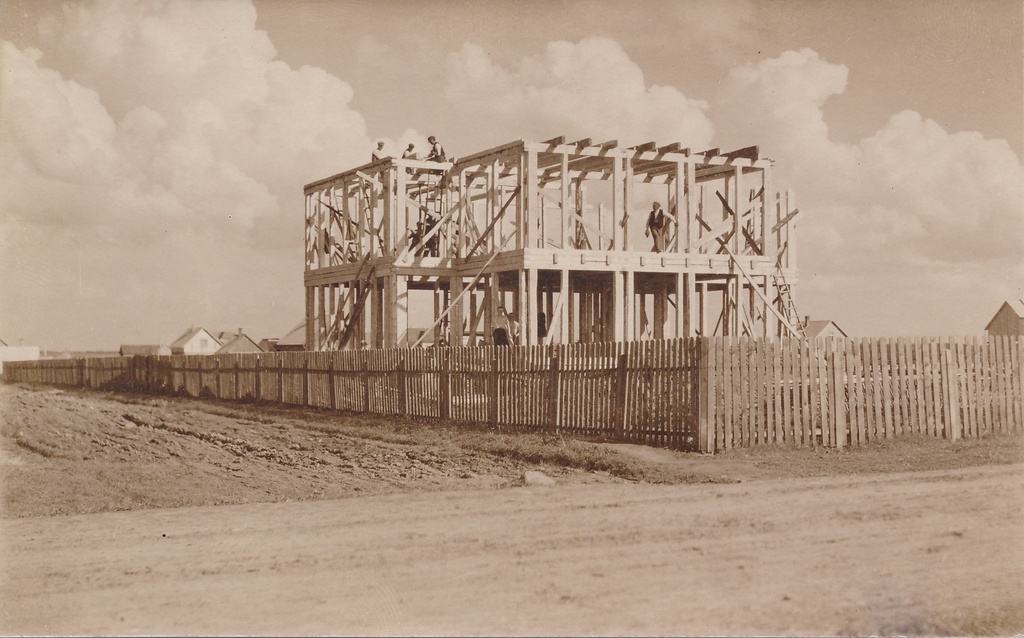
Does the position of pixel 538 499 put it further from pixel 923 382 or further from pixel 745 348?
pixel 923 382

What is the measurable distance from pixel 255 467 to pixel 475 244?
44.9 feet

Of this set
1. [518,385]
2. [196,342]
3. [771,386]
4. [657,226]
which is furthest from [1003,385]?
[196,342]

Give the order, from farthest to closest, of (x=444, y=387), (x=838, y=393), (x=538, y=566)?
(x=444, y=387) → (x=838, y=393) → (x=538, y=566)

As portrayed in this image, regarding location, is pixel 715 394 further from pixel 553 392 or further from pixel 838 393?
pixel 553 392

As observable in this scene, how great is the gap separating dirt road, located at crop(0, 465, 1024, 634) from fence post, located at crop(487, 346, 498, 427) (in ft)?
26.0

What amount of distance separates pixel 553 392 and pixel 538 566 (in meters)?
9.64

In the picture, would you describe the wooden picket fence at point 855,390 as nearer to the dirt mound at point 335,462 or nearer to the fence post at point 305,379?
the dirt mound at point 335,462

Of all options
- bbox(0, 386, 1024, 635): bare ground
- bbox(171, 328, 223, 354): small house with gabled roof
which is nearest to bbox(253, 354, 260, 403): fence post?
bbox(0, 386, 1024, 635): bare ground

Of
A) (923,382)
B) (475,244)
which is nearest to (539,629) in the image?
(923,382)

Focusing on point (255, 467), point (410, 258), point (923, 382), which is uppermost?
point (410, 258)

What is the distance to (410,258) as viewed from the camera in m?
27.2

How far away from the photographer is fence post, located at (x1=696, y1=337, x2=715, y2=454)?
44.0ft

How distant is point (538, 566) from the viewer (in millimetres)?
6652

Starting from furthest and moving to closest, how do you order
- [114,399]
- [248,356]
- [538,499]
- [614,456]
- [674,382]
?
1. [114,399]
2. [248,356]
3. [674,382]
4. [614,456]
5. [538,499]
